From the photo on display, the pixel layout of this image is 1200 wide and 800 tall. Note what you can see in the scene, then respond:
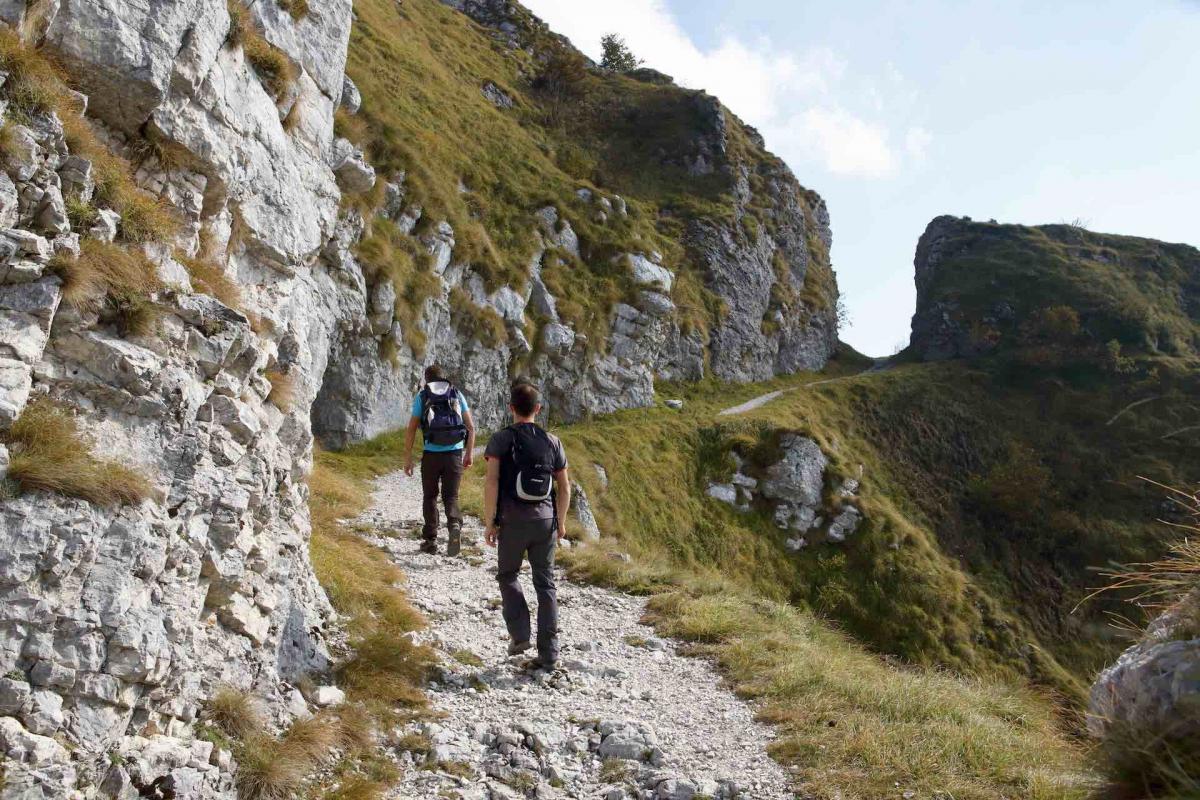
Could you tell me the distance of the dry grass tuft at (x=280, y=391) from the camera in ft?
26.6

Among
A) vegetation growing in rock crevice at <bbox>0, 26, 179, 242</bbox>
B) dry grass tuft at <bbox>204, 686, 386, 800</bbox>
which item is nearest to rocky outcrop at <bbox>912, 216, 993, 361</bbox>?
dry grass tuft at <bbox>204, 686, 386, 800</bbox>

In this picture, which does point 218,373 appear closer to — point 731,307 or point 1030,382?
point 731,307

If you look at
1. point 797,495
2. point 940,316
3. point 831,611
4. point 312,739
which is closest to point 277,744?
point 312,739

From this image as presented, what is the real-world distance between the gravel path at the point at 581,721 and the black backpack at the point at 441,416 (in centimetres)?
229

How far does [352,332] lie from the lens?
77.5ft

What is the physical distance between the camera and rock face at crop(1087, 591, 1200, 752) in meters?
3.31

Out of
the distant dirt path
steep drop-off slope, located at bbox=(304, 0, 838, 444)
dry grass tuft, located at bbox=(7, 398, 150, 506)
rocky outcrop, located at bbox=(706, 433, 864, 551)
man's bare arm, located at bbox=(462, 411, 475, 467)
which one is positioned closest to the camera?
dry grass tuft, located at bbox=(7, 398, 150, 506)

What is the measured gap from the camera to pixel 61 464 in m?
4.41

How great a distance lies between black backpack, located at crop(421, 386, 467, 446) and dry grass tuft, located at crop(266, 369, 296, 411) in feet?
9.24

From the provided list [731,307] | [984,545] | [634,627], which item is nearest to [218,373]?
[634,627]

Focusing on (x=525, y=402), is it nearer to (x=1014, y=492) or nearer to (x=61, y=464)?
(x=61, y=464)

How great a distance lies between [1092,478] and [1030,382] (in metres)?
12.2

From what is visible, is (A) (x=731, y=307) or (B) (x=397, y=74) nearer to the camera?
(B) (x=397, y=74)

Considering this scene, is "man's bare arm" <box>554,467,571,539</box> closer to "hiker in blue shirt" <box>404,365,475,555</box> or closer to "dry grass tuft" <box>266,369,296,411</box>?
"dry grass tuft" <box>266,369,296,411</box>
